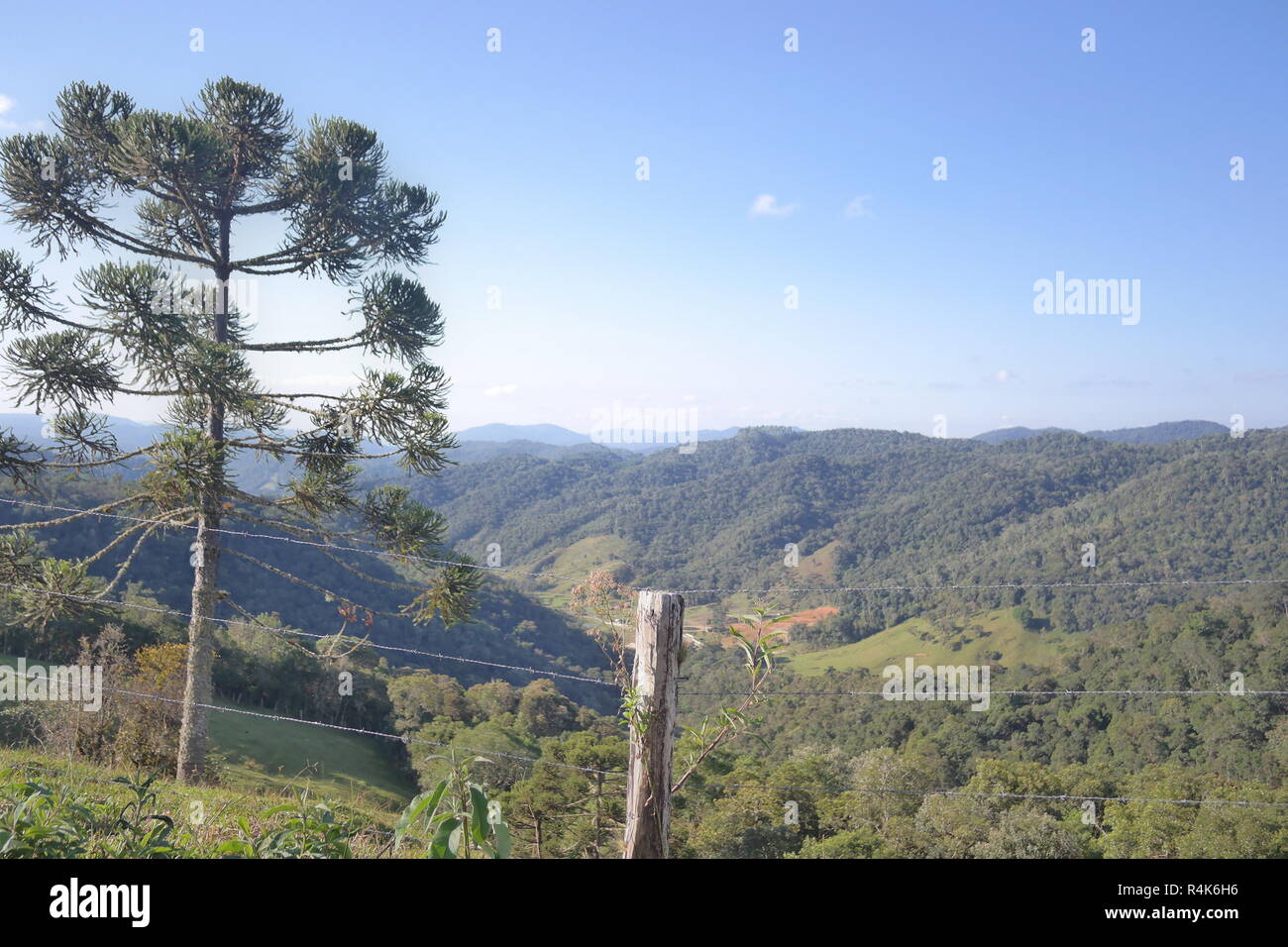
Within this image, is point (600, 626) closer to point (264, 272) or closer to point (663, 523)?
point (264, 272)

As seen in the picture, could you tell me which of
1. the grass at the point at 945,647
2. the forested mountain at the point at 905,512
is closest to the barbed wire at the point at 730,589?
the forested mountain at the point at 905,512

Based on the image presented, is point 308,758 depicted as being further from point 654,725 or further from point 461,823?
point 461,823

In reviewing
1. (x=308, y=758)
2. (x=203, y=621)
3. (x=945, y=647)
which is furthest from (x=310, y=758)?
(x=945, y=647)

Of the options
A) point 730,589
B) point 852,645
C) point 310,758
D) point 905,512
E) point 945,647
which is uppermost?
point 905,512

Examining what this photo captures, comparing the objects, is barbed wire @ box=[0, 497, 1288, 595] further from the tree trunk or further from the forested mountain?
the forested mountain
